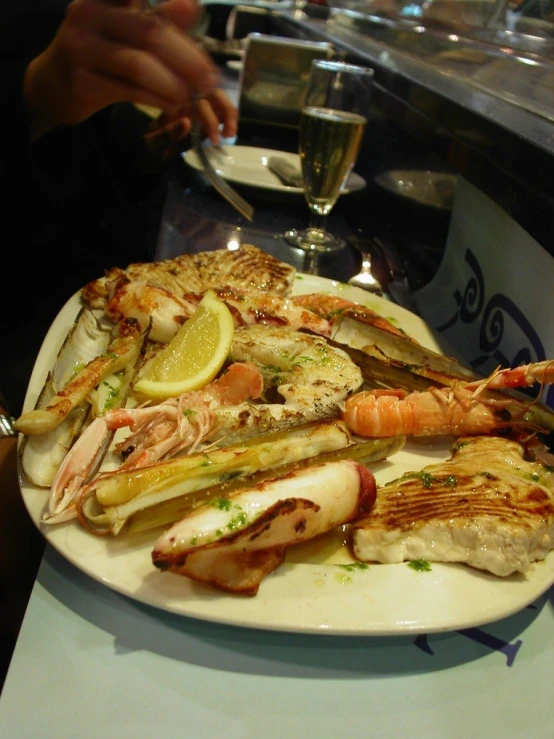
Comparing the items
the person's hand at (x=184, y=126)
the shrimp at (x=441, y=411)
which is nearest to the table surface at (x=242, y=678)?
the shrimp at (x=441, y=411)

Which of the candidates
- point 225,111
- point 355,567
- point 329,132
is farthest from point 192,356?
point 225,111

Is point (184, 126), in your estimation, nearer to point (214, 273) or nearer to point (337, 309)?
point (214, 273)

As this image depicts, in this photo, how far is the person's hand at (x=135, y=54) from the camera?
4.38 feet

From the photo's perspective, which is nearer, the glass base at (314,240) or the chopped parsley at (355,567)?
the chopped parsley at (355,567)

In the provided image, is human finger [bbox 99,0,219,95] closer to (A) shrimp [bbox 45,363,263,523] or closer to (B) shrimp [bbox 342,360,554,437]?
(A) shrimp [bbox 45,363,263,523]

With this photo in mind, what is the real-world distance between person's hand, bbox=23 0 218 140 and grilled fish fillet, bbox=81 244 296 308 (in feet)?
1.62

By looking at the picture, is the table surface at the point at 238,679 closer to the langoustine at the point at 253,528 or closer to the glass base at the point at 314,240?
the langoustine at the point at 253,528

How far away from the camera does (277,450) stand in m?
1.21

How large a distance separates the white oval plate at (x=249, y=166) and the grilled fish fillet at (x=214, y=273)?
91cm

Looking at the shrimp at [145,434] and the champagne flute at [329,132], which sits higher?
the champagne flute at [329,132]

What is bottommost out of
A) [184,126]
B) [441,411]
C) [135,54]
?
[441,411]

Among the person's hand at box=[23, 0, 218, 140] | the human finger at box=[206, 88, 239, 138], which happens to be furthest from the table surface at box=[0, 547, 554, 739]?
the human finger at box=[206, 88, 239, 138]

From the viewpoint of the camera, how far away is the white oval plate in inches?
110

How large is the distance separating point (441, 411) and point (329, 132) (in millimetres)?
1456
